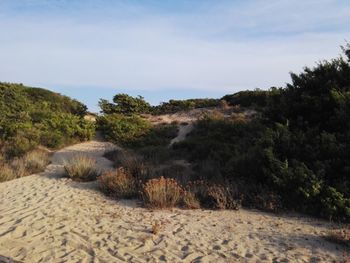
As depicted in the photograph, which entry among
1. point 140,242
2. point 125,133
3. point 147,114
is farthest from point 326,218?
point 147,114

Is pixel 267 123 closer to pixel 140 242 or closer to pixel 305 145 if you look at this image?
pixel 305 145

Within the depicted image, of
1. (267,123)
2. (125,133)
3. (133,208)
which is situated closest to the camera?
(133,208)

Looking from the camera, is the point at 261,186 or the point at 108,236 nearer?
the point at 108,236

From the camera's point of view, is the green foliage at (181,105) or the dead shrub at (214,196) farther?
the green foliage at (181,105)

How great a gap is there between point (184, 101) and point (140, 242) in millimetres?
29424

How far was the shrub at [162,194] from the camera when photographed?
10.8 metres

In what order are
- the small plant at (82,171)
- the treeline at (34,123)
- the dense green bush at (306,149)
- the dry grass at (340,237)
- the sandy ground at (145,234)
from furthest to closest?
the treeline at (34,123) → the small plant at (82,171) → the dense green bush at (306,149) → the dry grass at (340,237) → the sandy ground at (145,234)

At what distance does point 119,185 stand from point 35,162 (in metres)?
5.21

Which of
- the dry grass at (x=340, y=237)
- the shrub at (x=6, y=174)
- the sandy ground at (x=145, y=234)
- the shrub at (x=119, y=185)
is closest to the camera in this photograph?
the sandy ground at (x=145, y=234)

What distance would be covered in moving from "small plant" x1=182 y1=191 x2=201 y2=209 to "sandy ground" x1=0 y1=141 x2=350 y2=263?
0.24 m

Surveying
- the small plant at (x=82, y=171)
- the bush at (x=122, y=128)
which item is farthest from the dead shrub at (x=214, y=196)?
the bush at (x=122, y=128)

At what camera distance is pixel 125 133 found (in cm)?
2389

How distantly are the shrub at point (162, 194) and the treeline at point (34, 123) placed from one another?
910cm

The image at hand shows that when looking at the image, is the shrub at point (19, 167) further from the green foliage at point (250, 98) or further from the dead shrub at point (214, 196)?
the green foliage at point (250, 98)
